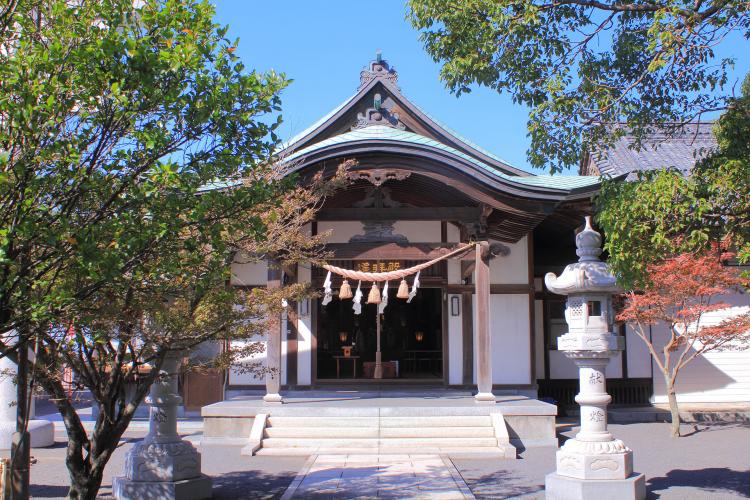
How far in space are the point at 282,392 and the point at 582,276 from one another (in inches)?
349

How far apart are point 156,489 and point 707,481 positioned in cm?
719

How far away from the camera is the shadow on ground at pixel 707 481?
8648 millimetres

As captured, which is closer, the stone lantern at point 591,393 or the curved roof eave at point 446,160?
the stone lantern at point 591,393

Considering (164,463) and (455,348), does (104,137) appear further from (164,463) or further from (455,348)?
(455,348)

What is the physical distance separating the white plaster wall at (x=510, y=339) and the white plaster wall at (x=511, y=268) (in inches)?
13.8

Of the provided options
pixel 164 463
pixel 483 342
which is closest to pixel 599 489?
pixel 164 463

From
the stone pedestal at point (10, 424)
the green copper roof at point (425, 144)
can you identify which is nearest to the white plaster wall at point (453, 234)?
the green copper roof at point (425, 144)

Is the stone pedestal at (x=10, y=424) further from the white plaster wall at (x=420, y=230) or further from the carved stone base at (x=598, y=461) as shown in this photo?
the white plaster wall at (x=420, y=230)

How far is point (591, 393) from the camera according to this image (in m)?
8.37

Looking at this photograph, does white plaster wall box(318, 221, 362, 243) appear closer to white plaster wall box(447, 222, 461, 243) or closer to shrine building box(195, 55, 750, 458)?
shrine building box(195, 55, 750, 458)

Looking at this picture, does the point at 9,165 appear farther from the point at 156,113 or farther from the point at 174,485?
the point at 174,485

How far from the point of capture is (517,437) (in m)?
12.5

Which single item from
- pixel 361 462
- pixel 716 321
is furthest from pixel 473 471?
pixel 716 321

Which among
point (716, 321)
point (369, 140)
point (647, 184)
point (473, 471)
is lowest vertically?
point (473, 471)
